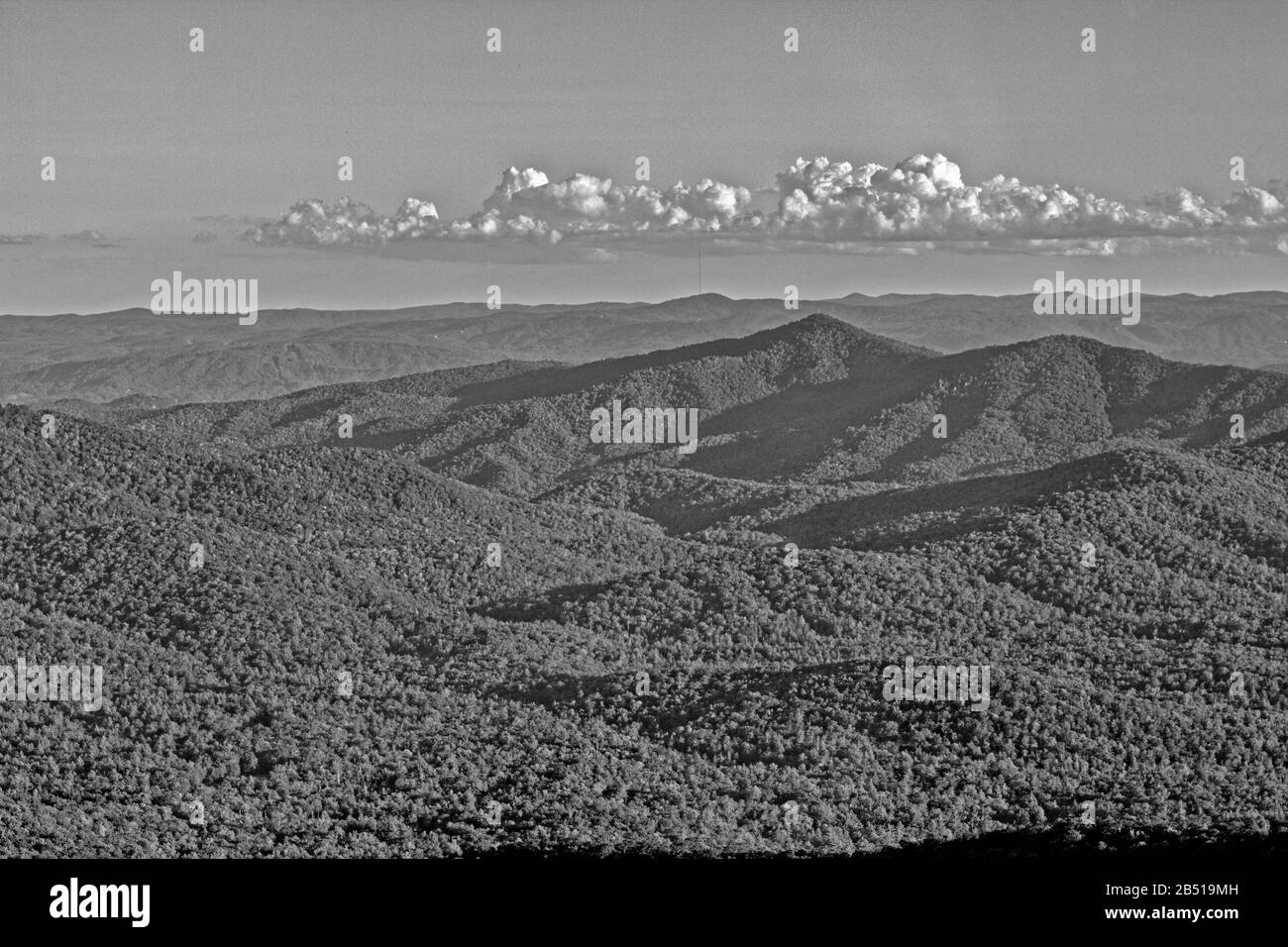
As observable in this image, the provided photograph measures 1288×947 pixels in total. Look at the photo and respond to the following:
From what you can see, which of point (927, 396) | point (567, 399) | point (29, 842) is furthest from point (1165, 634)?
point (567, 399)
